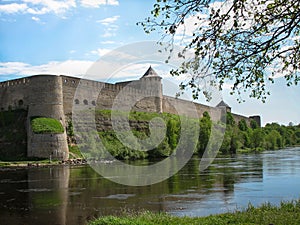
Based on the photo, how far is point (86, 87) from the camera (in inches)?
1454

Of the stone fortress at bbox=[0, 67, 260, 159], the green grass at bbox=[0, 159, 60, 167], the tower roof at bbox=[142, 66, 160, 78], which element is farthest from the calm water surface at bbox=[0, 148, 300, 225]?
the tower roof at bbox=[142, 66, 160, 78]

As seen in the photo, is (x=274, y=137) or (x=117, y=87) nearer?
(x=117, y=87)

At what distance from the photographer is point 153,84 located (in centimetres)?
4956

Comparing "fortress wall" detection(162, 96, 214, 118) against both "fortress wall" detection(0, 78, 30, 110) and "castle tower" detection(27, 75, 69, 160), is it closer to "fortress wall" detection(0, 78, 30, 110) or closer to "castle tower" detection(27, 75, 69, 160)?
"castle tower" detection(27, 75, 69, 160)

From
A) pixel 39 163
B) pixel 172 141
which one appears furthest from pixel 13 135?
pixel 172 141

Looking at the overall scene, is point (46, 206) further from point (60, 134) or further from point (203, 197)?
point (60, 134)

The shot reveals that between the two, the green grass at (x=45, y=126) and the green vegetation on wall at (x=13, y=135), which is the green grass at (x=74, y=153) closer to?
the green grass at (x=45, y=126)

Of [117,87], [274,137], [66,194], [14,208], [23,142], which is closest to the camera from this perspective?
[14,208]

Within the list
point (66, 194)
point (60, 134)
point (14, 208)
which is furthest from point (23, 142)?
point (14, 208)

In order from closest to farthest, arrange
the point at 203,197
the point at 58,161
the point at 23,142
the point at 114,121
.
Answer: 1. the point at 203,197
2. the point at 58,161
3. the point at 23,142
4. the point at 114,121

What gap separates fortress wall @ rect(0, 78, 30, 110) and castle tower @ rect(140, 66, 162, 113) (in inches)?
746

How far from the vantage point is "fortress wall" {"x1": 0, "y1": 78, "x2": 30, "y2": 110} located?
108ft

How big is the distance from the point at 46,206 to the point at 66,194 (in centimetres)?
213

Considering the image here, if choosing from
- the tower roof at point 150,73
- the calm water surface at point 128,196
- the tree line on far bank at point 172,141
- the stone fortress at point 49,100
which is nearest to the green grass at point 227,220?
the calm water surface at point 128,196
